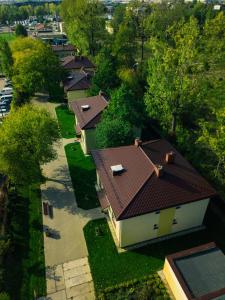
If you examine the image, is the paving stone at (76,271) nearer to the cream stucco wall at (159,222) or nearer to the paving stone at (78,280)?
the paving stone at (78,280)

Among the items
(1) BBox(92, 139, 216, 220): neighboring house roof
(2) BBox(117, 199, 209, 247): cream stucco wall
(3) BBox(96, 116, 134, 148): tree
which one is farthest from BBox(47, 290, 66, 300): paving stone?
(3) BBox(96, 116, 134, 148): tree

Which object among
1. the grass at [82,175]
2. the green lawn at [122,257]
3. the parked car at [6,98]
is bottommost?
the green lawn at [122,257]

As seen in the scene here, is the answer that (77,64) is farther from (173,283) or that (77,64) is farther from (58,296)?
(173,283)

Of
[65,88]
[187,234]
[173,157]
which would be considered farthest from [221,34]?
[187,234]

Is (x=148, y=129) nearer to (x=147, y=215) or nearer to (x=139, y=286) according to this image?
Answer: (x=147, y=215)

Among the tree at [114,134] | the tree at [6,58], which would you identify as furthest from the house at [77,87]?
the tree at [114,134]

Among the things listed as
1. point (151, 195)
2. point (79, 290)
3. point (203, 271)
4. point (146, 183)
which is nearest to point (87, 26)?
point (146, 183)

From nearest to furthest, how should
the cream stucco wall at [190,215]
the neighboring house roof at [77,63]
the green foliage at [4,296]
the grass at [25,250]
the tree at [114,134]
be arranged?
the green foliage at [4,296] < the grass at [25,250] < the cream stucco wall at [190,215] < the tree at [114,134] < the neighboring house roof at [77,63]
